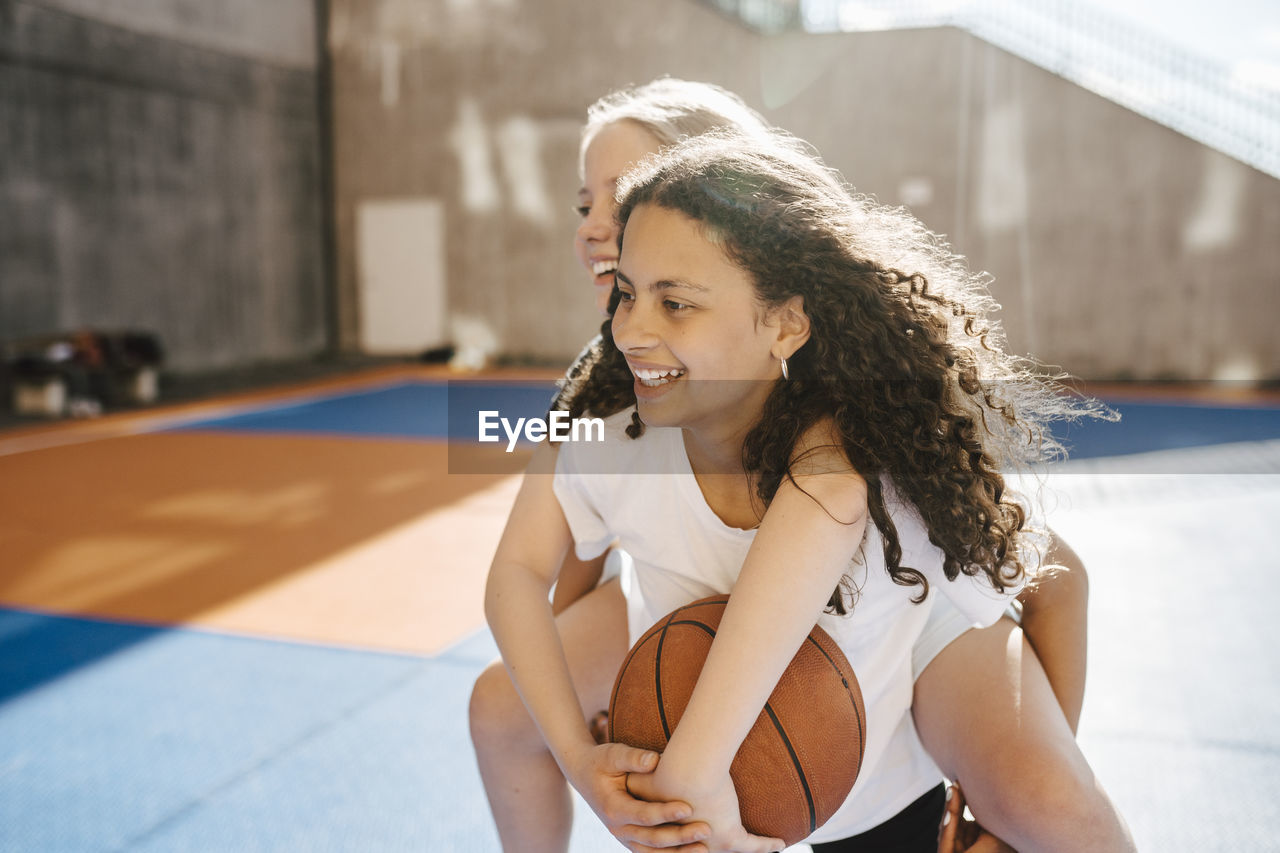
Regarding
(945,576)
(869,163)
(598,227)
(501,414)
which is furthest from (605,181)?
(869,163)

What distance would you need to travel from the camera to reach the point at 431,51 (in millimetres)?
12195

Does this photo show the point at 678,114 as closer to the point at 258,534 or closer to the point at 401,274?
the point at 258,534

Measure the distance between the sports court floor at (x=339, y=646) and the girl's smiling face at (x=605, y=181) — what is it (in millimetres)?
1068

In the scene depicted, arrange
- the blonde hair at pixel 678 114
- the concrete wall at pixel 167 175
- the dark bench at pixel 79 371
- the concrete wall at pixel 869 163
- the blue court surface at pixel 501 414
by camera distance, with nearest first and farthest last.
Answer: the blonde hair at pixel 678 114 < the blue court surface at pixel 501 414 < the dark bench at pixel 79 371 < the concrete wall at pixel 167 175 < the concrete wall at pixel 869 163

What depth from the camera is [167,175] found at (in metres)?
10.3

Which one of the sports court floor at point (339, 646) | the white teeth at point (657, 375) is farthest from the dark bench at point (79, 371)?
the white teeth at point (657, 375)

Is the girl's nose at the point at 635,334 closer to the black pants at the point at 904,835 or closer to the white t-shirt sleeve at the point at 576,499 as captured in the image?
the white t-shirt sleeve at the point at 576,499

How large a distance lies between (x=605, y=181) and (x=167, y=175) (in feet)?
32.5

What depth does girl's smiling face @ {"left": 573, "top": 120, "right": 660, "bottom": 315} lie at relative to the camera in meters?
1.88

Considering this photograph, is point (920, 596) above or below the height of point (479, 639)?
above

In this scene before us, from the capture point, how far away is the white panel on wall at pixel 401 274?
12320 millimetres

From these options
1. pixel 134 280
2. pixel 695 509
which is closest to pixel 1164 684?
pixel 695 509

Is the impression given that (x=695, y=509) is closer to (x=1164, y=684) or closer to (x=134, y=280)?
(x=1164, y=684)

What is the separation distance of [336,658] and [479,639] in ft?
1.45
